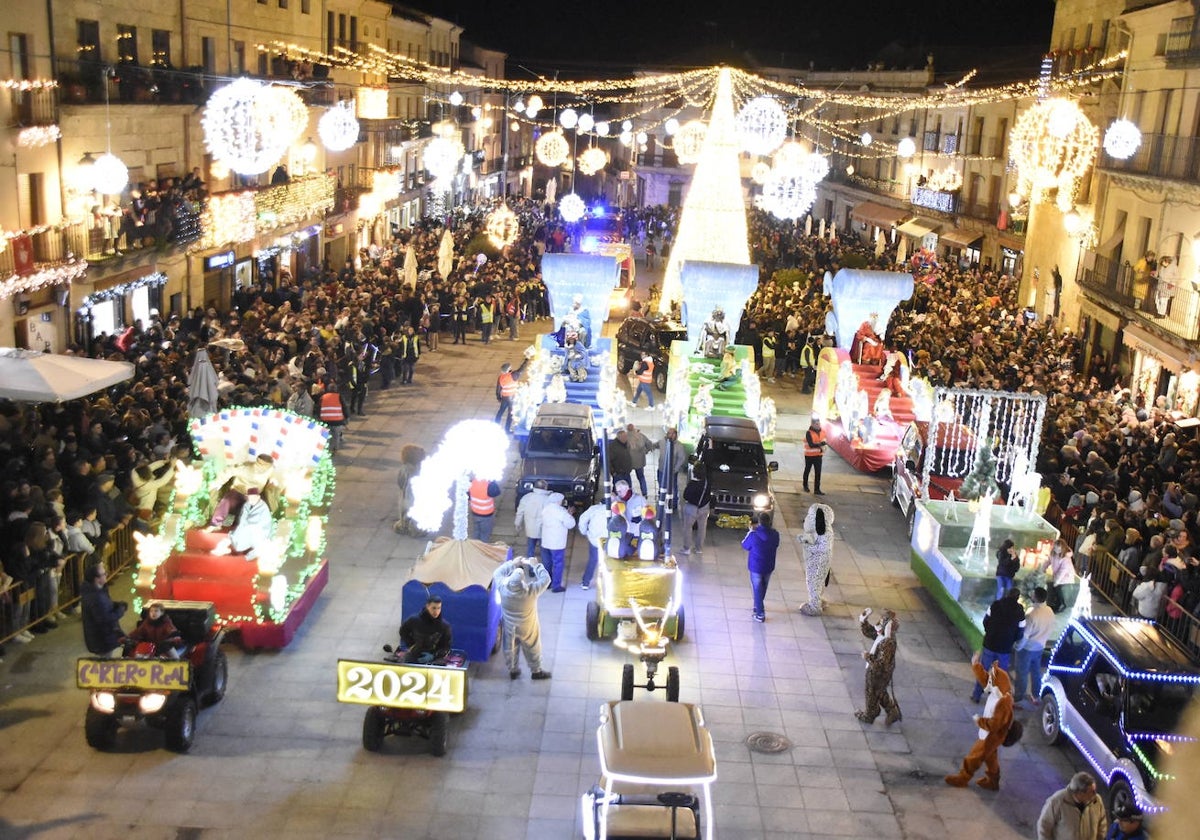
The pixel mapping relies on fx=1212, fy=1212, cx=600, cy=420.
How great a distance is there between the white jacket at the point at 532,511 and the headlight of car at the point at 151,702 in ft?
17.2

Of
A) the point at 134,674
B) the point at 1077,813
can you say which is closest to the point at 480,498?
the point at 134,674

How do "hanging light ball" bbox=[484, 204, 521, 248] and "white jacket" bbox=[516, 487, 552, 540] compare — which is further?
"hanging light ball" bbox=[484, 204, 521, 248]

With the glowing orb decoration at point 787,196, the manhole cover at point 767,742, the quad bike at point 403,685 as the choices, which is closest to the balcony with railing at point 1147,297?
the glowing orb decoration at point 787,196

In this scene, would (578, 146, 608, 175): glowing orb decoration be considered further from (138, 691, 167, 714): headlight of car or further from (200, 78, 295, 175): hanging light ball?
(138, 691, 167, 714): headlight of car

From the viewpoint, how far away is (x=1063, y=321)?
1332 inches

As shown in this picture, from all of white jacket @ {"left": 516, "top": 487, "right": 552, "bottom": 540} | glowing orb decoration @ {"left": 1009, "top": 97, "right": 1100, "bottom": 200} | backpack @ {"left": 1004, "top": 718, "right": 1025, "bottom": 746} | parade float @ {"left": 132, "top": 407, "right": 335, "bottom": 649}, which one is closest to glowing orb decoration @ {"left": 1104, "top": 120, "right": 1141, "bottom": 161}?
glowing orb decoration @ {"left": 1009, "top": 97, "right": 1100, "bottom": 200}

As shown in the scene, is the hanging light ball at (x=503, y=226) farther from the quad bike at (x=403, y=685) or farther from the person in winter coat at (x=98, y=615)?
the quad bike at (x=403, y=685)

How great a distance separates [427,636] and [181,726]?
2.31 metres

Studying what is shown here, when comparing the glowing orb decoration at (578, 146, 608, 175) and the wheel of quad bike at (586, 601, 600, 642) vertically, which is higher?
the glowing orb decoration at (578, 146, 608, 175)

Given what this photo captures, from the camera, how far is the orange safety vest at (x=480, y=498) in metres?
16.5

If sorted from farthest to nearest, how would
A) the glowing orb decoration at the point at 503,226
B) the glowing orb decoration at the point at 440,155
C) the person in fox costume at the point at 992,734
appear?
the glowing orb decoration at the point at 440,155 → the glowing orb decoration at the point at 503,226 → the person in fox costume at the point at 992,734

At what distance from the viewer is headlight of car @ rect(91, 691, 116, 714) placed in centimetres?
1079

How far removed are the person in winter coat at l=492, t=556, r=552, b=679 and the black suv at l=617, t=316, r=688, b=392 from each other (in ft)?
48.5

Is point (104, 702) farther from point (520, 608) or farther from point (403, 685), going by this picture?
point (520, 608)
